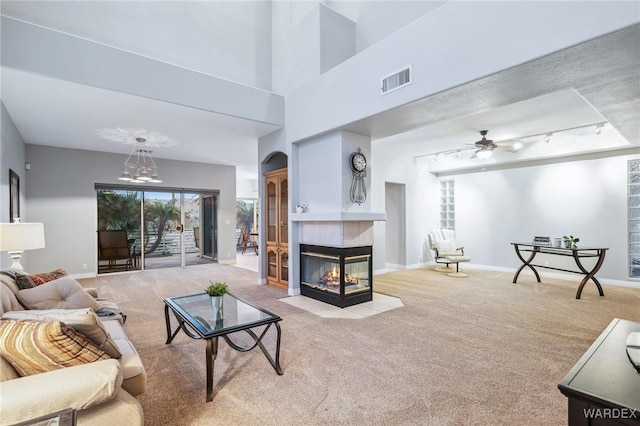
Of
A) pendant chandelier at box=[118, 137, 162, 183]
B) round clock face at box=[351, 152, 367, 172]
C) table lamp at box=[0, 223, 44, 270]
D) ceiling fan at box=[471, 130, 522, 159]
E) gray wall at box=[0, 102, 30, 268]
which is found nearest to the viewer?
table lamp at box=[0, 223, 44, 270]

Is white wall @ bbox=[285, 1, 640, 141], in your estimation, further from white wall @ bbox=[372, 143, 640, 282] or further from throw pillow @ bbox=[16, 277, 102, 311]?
throw pillow @ bbox=[16, 277, 102, 311]

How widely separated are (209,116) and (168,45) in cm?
128

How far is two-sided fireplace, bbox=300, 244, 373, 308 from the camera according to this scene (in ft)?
15.0

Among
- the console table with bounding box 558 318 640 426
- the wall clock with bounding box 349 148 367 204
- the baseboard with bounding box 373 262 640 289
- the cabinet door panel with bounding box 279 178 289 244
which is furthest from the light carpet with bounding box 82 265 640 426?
the wall clock with bounding box 349 148 367 204

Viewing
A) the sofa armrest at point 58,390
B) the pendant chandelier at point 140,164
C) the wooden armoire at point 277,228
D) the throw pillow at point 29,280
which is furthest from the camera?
the pendant chandelier at point 140,164

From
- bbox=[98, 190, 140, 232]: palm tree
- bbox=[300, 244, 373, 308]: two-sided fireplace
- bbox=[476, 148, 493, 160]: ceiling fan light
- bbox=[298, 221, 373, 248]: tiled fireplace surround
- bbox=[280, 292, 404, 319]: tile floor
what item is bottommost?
bbox=[280, 292, 404, 319]: tile floor

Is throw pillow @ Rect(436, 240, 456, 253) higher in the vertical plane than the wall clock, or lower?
lower

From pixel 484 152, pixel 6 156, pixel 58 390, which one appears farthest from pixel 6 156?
pixel 484 152

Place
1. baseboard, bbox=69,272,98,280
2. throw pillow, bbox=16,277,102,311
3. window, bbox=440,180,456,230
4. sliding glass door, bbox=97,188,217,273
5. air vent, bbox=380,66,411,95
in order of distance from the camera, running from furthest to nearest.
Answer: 1. window, bbox=440,180,456,230
2. sliding glass door, bbox=97,188,217,273
3. baseboard, bbox=69,272,98,280
4. air vent, bbox=380,66,411,95
5. throw pillow, bbox=16,277,102,311

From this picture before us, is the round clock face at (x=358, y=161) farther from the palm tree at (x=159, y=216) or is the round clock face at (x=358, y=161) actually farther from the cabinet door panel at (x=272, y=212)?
the palm tree at (x=159, y=216)

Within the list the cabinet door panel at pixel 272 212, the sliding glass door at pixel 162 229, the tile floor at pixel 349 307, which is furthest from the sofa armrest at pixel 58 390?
the sliding glass door at pixel 162 229

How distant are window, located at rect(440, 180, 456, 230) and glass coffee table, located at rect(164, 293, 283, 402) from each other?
6788 mm

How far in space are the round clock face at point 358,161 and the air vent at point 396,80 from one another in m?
1.16

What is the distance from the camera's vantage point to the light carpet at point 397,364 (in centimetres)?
208
